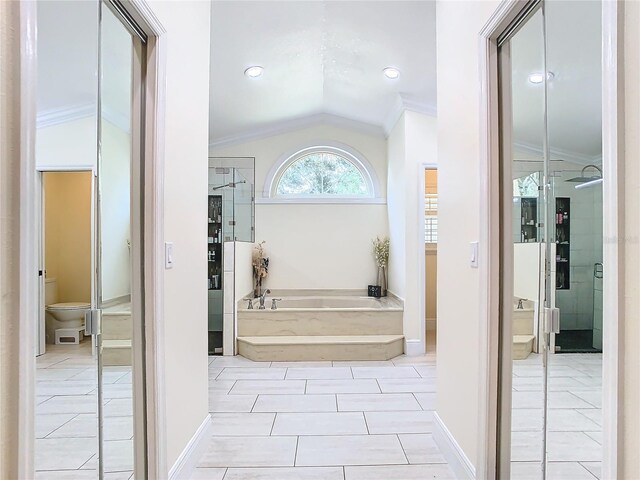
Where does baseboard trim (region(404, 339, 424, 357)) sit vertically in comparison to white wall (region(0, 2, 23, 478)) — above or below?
below

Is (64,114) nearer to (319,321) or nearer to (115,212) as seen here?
(115,212)

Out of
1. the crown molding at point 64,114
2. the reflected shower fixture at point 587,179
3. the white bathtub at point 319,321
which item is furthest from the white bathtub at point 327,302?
the reflected shower fixture at point 587,179

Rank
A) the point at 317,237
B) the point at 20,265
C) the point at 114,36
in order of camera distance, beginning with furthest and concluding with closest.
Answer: the point at 317,237 → the point at 114,36 → the point at 20,265

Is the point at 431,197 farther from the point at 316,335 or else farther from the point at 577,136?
the point at 577,136

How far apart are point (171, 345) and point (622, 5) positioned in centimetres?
191

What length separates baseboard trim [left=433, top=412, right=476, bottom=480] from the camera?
190cm

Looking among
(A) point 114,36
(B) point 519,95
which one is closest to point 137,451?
(A) point 114,36

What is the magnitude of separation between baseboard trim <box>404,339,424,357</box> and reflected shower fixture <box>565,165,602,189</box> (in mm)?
3374

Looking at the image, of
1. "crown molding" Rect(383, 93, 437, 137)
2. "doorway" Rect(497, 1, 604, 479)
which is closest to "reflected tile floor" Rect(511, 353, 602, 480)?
"doorway" Rect(497, 1, 604, 479)

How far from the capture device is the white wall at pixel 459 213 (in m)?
1.87

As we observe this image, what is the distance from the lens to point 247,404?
2977 mm

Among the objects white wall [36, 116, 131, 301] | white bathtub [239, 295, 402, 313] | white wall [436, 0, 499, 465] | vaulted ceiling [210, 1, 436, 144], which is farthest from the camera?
white bathtub [239, 295, 402, 313]

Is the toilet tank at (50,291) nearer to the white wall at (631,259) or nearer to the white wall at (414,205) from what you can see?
the white wall at (631,259)

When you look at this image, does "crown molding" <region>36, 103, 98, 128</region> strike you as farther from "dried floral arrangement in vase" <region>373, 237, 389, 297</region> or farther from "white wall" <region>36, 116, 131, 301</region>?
"dried floral arrangement in vase" <region>373, 237, 389, 297</region>
